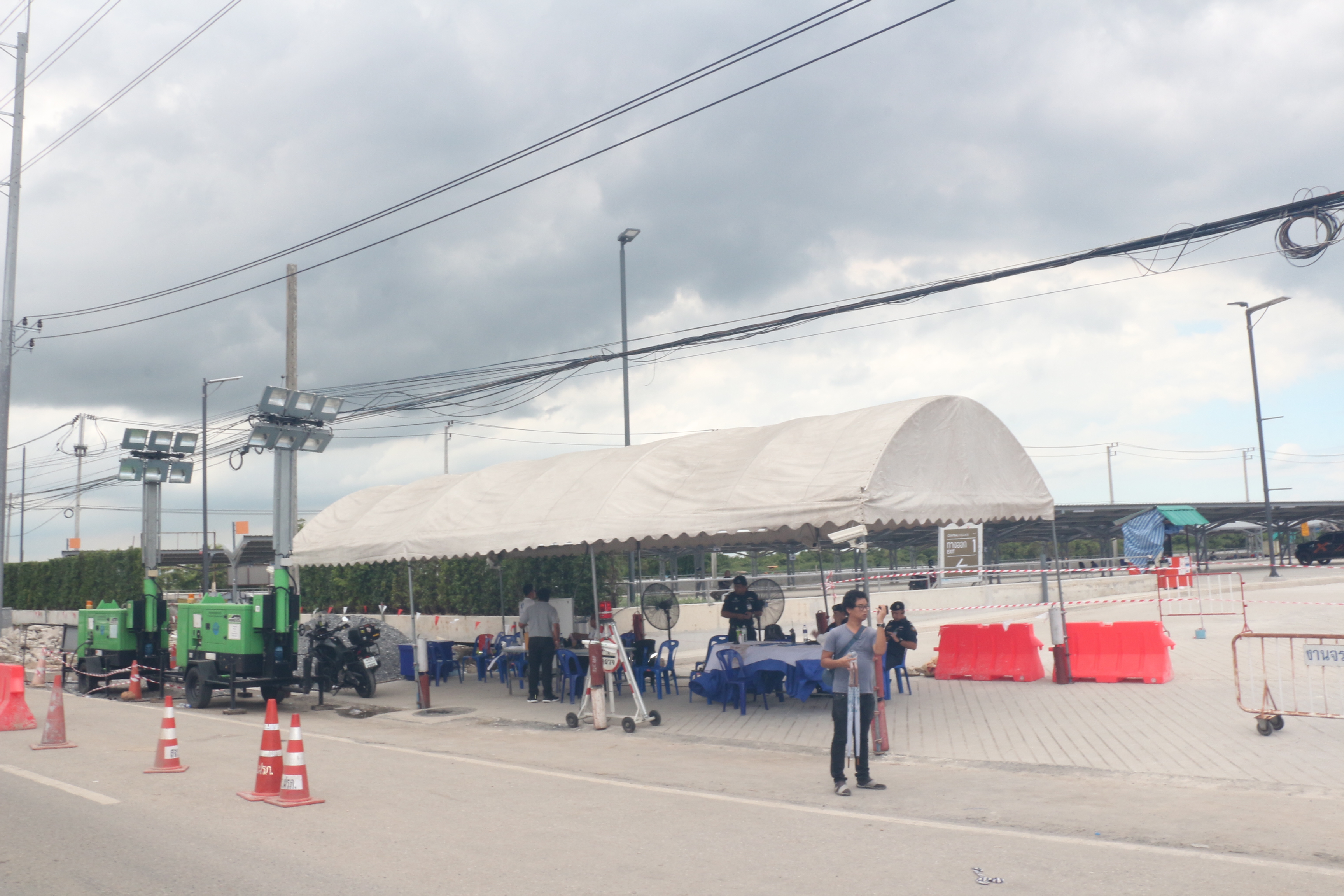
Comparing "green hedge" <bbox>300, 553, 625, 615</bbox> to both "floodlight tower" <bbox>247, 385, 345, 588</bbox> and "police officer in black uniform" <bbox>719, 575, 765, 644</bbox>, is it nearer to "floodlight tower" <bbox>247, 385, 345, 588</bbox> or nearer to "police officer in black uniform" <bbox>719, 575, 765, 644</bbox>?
"floodlight tower" <bbox>247, 385, 345, 588</bbox>

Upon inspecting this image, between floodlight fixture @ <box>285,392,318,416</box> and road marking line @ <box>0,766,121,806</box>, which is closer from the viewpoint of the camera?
road marking line @ <box>0,766,121,806</box>

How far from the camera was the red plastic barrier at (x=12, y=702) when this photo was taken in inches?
536

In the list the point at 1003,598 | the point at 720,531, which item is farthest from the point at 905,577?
the point at 720,531

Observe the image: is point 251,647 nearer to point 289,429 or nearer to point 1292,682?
point 289,429

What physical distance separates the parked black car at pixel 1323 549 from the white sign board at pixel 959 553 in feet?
120

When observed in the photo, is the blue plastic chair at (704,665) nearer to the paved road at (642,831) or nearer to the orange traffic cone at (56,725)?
the paved road at (642,831)

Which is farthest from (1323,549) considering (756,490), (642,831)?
(642,831)

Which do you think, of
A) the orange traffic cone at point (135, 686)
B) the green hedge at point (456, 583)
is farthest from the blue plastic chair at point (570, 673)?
the orange traffic cone at point (135, 686)

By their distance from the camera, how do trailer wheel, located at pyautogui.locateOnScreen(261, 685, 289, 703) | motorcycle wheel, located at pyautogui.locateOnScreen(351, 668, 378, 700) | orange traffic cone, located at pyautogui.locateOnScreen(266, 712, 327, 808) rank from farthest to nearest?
motorcycle wheel, located at pyautogui.locateOnScreen(351, 668, 378, 700) → trailer wheel, located at pyautogui.locateOnScreen(261, 685, 289, 703) → orange traffic cone, located at pyautogui.locateOnScreen(266, 712, 327, 808)

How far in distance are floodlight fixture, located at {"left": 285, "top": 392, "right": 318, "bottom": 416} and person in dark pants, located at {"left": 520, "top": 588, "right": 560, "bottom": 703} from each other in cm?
596

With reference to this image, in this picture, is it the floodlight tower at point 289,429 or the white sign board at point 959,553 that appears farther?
the white sign board at point 959,553

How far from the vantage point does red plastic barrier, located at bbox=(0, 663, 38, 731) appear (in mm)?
13625

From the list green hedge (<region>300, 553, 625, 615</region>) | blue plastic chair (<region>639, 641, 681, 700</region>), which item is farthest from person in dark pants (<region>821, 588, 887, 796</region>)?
green hedge (<region>300, 553, 625, 615</region>)

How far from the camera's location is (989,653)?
15.7 meters
